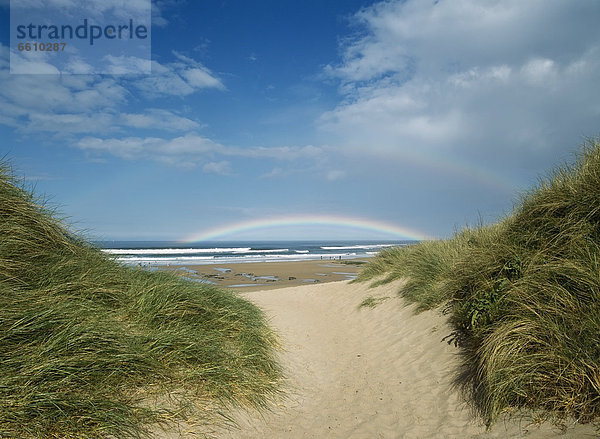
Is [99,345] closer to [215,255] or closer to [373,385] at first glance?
[373,385]

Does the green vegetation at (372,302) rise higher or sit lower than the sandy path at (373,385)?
higher

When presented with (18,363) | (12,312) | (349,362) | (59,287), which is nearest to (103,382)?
(18,363)

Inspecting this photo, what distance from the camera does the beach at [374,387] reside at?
398cm

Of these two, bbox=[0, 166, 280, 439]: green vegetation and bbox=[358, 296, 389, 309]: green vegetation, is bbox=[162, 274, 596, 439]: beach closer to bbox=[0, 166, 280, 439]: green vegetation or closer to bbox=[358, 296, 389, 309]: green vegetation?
bbox=[358, 296, 389, 309]: green vegetation

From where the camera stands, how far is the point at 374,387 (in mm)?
5707

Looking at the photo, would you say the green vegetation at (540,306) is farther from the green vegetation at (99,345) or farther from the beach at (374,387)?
the green vegetation at (99,345)

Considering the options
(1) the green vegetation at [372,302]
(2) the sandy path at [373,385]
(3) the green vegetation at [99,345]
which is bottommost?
(2) the sandy path at [373,385]

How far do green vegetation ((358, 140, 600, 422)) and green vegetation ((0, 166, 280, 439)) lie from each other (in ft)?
9.36

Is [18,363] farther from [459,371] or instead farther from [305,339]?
[305,339]

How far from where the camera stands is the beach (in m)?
3.98

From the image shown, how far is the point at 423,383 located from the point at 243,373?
8.98ft

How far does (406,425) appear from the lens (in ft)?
14.5

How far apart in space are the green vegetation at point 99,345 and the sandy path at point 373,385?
1.94 feet

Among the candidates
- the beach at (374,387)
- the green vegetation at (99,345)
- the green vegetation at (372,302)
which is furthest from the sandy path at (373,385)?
the green vegetation at (99,345)
